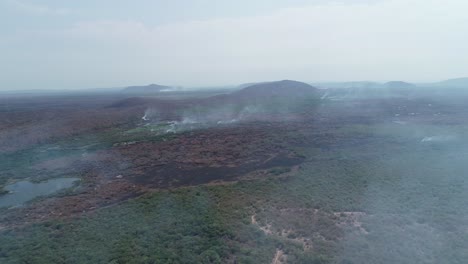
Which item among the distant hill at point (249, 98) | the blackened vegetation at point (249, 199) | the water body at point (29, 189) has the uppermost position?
the distant hill at point (249, 98)

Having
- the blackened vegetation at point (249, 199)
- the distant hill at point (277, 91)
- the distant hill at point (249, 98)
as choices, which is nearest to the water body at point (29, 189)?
the blackened vegetation at point (249, 199)

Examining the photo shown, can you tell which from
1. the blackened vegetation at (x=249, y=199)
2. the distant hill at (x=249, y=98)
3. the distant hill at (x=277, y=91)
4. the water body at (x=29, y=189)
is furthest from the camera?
the distant hill at (x=277, y=91)

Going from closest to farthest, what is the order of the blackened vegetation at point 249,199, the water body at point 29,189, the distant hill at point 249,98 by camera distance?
the blackened vegetation at point 249,199
the water body at point 29,189
the distant hill at point 249,98

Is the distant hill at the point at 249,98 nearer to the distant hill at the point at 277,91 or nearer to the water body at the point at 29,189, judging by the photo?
the distant hill at the point at 277,91

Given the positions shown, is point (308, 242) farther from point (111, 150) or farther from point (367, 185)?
point (111, 150)

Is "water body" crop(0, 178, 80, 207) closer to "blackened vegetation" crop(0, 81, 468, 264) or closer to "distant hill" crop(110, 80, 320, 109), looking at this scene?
"blackened vegetation" crop(0, 81, 468, 264)

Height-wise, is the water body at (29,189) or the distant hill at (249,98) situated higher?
the distant hill at (249,98)

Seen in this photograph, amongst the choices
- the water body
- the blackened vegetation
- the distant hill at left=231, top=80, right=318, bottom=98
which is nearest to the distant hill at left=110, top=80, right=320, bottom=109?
the distant hill at left=231, top=80, right=318, bottom=98

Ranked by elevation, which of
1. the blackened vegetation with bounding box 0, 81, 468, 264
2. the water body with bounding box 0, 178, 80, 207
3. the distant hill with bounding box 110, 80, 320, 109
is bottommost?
the water body with bounding box 0, 178, 80, 207

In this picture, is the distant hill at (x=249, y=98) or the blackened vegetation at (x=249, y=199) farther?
the distant hill at (x=249, y=98)
